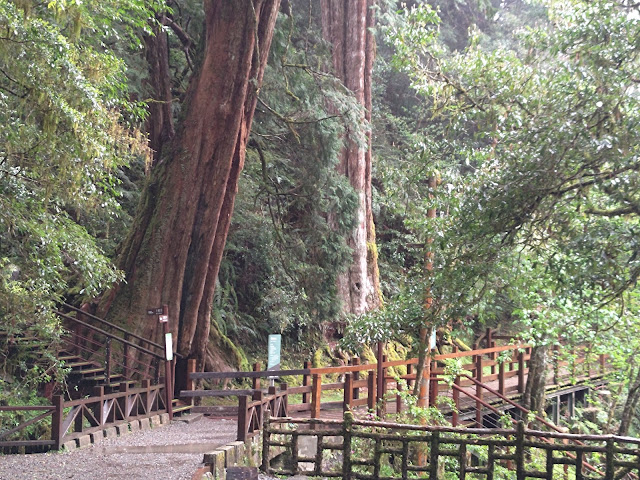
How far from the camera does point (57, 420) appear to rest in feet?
26.6

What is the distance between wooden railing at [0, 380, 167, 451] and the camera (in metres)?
8.02

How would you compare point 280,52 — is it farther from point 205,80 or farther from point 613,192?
point 613,192

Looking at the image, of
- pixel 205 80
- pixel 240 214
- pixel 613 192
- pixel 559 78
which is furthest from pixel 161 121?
pixel 613 192

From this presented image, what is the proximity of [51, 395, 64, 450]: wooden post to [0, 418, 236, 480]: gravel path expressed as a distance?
162 mm

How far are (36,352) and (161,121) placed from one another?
543 centimetres

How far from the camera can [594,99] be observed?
6.57 metres

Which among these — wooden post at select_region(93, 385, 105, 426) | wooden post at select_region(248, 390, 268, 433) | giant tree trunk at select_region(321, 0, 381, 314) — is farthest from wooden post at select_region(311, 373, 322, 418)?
giant tree trunk at select_region(321, 0, 381, 314)

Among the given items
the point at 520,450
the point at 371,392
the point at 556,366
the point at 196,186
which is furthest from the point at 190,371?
the point at 556,366

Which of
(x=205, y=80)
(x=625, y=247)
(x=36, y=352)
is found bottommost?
(x=36, y=352)

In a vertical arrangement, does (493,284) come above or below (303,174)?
below

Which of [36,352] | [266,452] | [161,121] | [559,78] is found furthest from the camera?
[161,121]

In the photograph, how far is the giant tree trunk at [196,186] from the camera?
40.6 feet

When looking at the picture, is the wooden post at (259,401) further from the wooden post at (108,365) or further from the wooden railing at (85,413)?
the wooden post at (108,365)

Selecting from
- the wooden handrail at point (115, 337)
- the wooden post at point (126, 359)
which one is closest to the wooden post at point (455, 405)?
the wooden handrail at point (115, 337)
